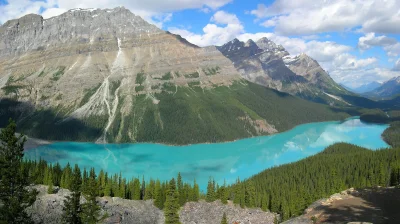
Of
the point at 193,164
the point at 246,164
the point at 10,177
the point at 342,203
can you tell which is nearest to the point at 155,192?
the point at 342,203

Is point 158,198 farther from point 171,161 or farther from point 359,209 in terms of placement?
point 171,161

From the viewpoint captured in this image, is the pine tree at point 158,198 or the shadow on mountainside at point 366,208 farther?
the pine tree at point 158,198

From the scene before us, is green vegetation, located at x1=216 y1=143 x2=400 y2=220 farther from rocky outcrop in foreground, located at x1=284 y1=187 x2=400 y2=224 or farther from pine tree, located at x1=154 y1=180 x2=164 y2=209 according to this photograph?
pine tree, located at x1=154 y1=180 x2=164 y2=209

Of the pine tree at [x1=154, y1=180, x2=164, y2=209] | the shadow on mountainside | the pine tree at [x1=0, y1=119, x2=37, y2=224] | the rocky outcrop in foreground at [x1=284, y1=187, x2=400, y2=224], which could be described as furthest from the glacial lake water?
the pine tree at [x1=0, y1=119, x2=37, y2=224]

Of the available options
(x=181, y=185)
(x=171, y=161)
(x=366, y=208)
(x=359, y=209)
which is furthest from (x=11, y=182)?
(x=171, y=161)

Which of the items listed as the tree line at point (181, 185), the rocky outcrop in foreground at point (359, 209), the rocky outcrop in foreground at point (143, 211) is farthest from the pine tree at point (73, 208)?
the rocky outcrop in foreground at point (359, 209)

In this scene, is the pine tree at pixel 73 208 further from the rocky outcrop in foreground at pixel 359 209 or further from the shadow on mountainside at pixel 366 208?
the shadow on mountainside at pixel 366 208

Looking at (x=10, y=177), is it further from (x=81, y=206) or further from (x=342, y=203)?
(x=342, y=203)
